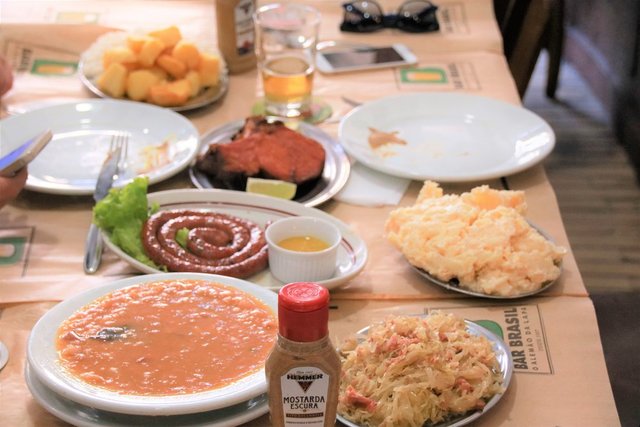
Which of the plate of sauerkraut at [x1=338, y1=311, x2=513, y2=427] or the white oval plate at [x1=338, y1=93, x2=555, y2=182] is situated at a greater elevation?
the plate of sauerkraut at [x1=338, y1=311, x2=513, y2=427]

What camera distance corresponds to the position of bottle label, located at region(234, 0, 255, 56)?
2.34m

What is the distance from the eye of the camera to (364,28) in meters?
2.77

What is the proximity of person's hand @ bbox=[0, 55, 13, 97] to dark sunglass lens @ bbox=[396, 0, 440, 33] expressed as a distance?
124cm

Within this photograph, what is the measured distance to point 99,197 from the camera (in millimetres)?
1748

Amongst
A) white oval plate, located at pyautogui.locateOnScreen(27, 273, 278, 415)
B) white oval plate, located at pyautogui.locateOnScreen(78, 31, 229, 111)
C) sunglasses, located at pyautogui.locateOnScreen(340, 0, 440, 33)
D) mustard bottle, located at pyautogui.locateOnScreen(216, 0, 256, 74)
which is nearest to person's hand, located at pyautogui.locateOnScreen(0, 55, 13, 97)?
white oval plate, located at pyautogui.locateOnScreen(78, 31, 229, 111)

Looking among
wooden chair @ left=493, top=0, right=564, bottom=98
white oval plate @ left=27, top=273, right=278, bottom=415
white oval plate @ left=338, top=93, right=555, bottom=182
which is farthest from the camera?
wooden chair @ left=493, top=0, right=564, bottom=98

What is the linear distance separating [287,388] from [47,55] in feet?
6.13

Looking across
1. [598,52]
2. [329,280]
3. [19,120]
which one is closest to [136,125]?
[19,120]

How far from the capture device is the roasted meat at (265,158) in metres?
1.84

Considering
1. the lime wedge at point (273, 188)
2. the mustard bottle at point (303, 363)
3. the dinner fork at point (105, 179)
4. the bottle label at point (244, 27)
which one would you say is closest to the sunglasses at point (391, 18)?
the bottle label at point (244, 27)

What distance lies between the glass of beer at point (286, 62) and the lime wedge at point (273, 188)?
465mm

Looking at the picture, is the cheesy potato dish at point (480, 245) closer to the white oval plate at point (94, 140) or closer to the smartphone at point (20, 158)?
the white oval plate at point (94, 140)

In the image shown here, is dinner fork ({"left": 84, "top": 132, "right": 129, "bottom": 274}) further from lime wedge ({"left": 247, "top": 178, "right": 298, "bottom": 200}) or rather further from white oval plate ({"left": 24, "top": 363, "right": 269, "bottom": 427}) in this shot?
white oval plate ({"left": 24, "top": 363, "right": 269, "bottom": 427})

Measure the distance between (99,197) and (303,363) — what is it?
0.93 meters
